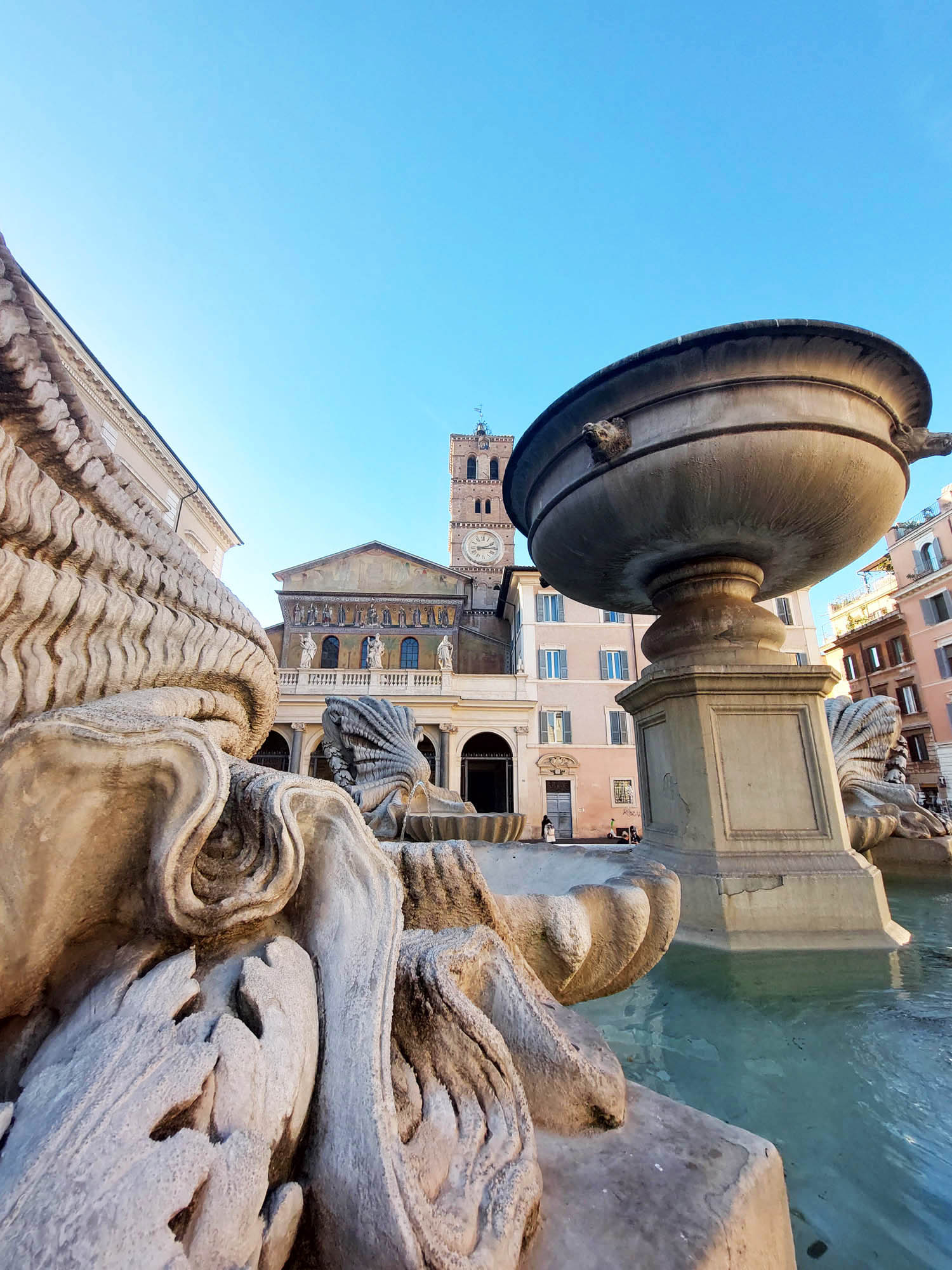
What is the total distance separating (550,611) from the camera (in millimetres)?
Result: 21719

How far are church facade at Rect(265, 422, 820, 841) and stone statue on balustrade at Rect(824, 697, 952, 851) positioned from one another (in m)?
9.86

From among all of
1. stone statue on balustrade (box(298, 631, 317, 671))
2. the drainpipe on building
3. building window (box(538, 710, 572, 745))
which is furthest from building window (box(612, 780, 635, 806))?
the drainpipe on building

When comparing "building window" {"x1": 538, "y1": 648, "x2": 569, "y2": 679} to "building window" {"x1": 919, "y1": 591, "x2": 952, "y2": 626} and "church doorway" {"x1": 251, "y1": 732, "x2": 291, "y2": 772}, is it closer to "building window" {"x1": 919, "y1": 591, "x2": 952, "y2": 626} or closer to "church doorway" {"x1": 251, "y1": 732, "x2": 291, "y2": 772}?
"church doorway" {"x1": 251, "y1": 732, "x2": 291, "y2": 772}

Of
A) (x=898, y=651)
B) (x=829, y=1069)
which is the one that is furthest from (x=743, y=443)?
(x=898, y=651)

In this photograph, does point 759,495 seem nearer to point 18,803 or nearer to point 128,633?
point 128,633

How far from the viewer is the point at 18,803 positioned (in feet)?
2.57

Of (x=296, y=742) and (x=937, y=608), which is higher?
(x=937, y=608)

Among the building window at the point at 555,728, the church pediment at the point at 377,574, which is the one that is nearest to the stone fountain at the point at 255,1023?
the building window at the point at 555,728

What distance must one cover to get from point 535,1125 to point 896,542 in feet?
96.9

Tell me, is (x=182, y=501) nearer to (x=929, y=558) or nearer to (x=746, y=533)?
(x=746, y=533)

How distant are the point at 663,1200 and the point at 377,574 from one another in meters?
26.7

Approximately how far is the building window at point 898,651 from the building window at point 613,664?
11.9 metres

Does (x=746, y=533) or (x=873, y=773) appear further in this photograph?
(x=873, y=773)

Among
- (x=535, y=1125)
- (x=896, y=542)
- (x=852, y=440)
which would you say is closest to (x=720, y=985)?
(x=535, y=1125)
